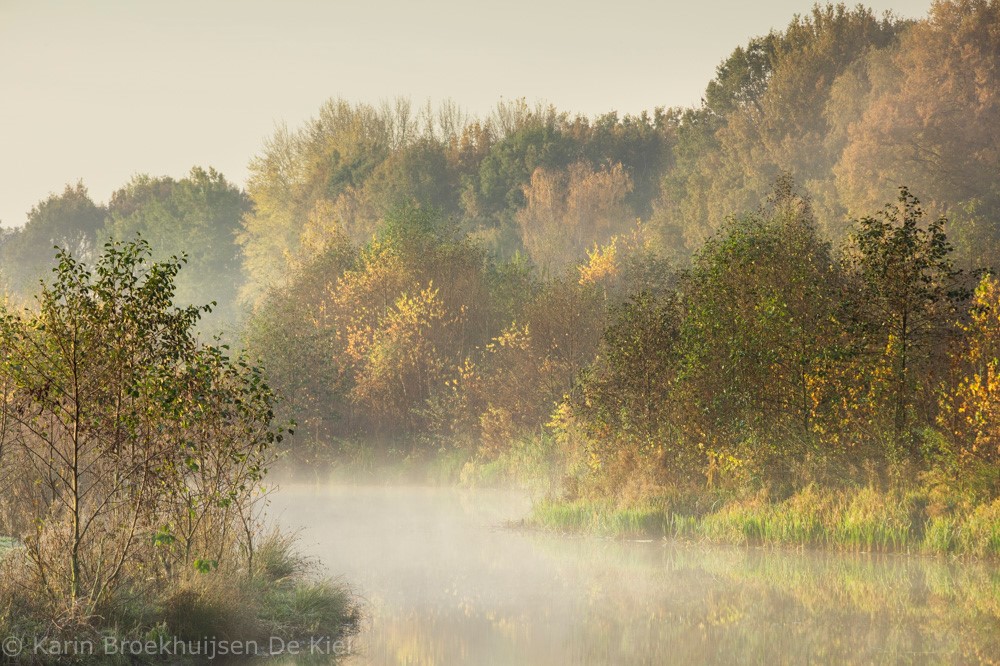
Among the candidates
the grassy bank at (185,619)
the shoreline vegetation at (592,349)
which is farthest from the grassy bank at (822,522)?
the grassy bank at (185,619)

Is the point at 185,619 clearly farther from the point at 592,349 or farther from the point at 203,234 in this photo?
the point at 203,234

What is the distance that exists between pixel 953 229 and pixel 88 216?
103 m

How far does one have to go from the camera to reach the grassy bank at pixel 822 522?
25.0 m

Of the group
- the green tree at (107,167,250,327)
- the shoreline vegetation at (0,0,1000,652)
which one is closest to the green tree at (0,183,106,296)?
the green tree at (107,167,250,327)

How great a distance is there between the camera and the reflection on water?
57.5 feet

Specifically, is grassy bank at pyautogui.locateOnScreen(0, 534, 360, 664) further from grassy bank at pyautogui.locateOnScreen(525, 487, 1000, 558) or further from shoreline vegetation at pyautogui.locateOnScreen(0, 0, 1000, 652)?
grassy bank at pyautogui.locateOnScreen(525, 487, 1000, 558)

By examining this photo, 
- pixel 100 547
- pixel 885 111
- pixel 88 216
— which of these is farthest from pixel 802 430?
pixel 88 216

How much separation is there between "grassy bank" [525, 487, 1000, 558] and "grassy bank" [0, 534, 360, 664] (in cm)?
1109

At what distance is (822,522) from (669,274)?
2803 centimetres

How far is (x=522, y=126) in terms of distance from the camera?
298 ft

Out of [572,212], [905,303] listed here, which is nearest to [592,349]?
[905,303]

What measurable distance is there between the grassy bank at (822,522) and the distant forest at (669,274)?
0.77 metres

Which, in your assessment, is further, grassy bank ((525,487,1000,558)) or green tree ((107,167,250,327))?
green tree ((107,167,250,327))

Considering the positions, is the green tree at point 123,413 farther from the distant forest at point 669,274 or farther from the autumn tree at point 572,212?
the autumn tree at point 572,212
